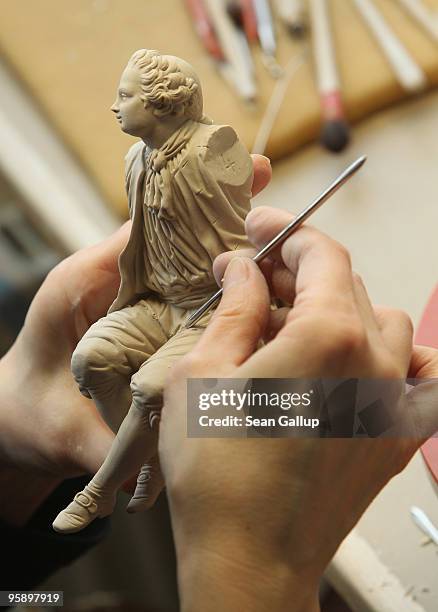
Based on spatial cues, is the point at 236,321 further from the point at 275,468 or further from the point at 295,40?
the point at 295,40

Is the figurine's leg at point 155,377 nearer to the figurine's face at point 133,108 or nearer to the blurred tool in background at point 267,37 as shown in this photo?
the figurine's face at point 133,108

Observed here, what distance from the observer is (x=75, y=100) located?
4.38 feet

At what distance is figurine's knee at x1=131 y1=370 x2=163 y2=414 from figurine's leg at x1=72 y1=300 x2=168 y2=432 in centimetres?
3

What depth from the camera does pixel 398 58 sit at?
131 cm

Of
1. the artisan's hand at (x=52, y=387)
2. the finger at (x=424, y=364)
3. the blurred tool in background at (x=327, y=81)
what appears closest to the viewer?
the finger at (x=424, y=364)

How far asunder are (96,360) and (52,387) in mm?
210

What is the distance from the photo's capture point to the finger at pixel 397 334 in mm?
589

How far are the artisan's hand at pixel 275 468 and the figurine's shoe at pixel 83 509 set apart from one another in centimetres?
10

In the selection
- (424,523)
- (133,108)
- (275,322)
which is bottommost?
(424,523)

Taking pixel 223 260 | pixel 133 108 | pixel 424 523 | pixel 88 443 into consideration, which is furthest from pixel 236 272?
pixel 424 523

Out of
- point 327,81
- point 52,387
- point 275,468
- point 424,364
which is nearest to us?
point 275,468

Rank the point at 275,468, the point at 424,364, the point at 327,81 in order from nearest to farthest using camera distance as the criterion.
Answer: the point at 275,468
the point at 424,364
the point at 327,81

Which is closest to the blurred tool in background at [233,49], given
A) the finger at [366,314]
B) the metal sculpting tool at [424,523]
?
the metal sculpting tool at [424,523]

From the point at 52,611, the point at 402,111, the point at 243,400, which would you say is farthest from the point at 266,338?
the point at 402,111
